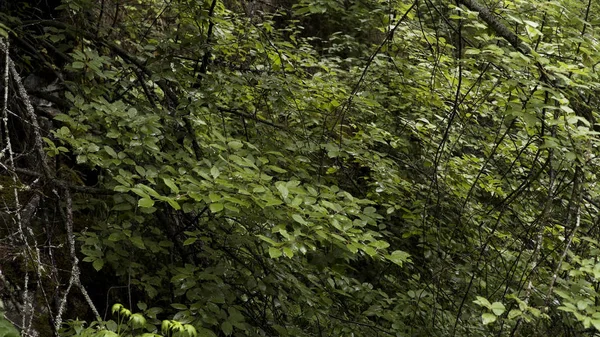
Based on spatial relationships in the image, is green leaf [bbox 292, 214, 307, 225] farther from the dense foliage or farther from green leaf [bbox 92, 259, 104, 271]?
green leaf [bbox 92, 259, 104, 271]

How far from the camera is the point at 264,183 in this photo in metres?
2.37

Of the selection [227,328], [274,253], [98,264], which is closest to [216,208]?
[274,253]

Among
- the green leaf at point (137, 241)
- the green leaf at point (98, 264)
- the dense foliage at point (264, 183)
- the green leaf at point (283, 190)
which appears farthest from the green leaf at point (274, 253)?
the green leaf at point (98, 264)

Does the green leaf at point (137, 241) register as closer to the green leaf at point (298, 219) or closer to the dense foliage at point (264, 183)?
the dense foliage at point (264, 183)

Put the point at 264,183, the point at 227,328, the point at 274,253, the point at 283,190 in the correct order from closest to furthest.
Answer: the point at 274,253 < the point at 283,190 < the point at 264,183 < the point at 227,328

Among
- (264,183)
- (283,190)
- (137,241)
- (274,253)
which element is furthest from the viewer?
(137,241)

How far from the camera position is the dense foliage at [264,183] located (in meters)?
2.29

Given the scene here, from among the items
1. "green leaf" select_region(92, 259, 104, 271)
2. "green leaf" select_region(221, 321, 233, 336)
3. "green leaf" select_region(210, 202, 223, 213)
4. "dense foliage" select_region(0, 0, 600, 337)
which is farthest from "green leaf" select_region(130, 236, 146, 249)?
"green leaf" select_region(210, 202, 223, 213)

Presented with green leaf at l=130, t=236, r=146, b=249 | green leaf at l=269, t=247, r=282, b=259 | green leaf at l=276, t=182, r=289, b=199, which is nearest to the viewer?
green leaf at l=269, t=247, r=282, b=259

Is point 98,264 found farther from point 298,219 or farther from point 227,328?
point 298,219

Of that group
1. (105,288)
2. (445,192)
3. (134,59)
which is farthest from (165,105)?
(445,192)

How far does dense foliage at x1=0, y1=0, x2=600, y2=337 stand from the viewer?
7.52 ft

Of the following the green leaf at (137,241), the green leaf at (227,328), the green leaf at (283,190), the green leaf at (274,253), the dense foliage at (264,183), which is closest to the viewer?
the green leaf at (274,253)

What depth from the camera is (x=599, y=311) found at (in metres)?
1.85
